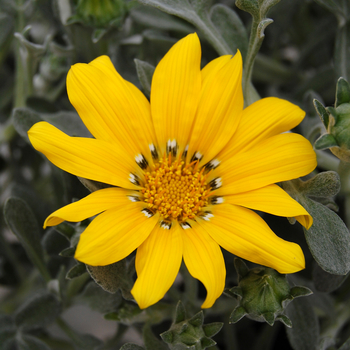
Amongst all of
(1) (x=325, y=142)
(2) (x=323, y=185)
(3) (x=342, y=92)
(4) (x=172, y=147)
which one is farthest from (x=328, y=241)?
(4) (x=172, y=147)

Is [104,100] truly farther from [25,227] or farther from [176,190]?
[25,227]

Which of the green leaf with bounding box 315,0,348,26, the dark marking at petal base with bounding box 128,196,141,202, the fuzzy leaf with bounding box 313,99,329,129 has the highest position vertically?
the green leaf with bounding box 315,0,348,26

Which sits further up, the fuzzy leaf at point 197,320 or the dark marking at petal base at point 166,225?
the dark marking at petal base at point 166,225

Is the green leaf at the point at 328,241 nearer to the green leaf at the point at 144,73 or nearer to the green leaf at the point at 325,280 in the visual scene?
the green leaf at the point at 325,280

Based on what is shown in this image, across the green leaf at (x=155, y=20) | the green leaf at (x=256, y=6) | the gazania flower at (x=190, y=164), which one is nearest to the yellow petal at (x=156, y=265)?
the gazania flower at (x=190, y=164)

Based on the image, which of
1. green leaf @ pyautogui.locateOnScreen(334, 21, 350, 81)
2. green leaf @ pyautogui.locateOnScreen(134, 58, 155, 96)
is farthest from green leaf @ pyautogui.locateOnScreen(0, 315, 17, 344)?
green leaf @ pyautogui.locateOnScreen(334, 21, 350, 81)

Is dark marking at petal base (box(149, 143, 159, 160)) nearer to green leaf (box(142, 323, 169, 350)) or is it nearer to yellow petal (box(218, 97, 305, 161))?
yellow petal (box(218, 97, 305, 161))
